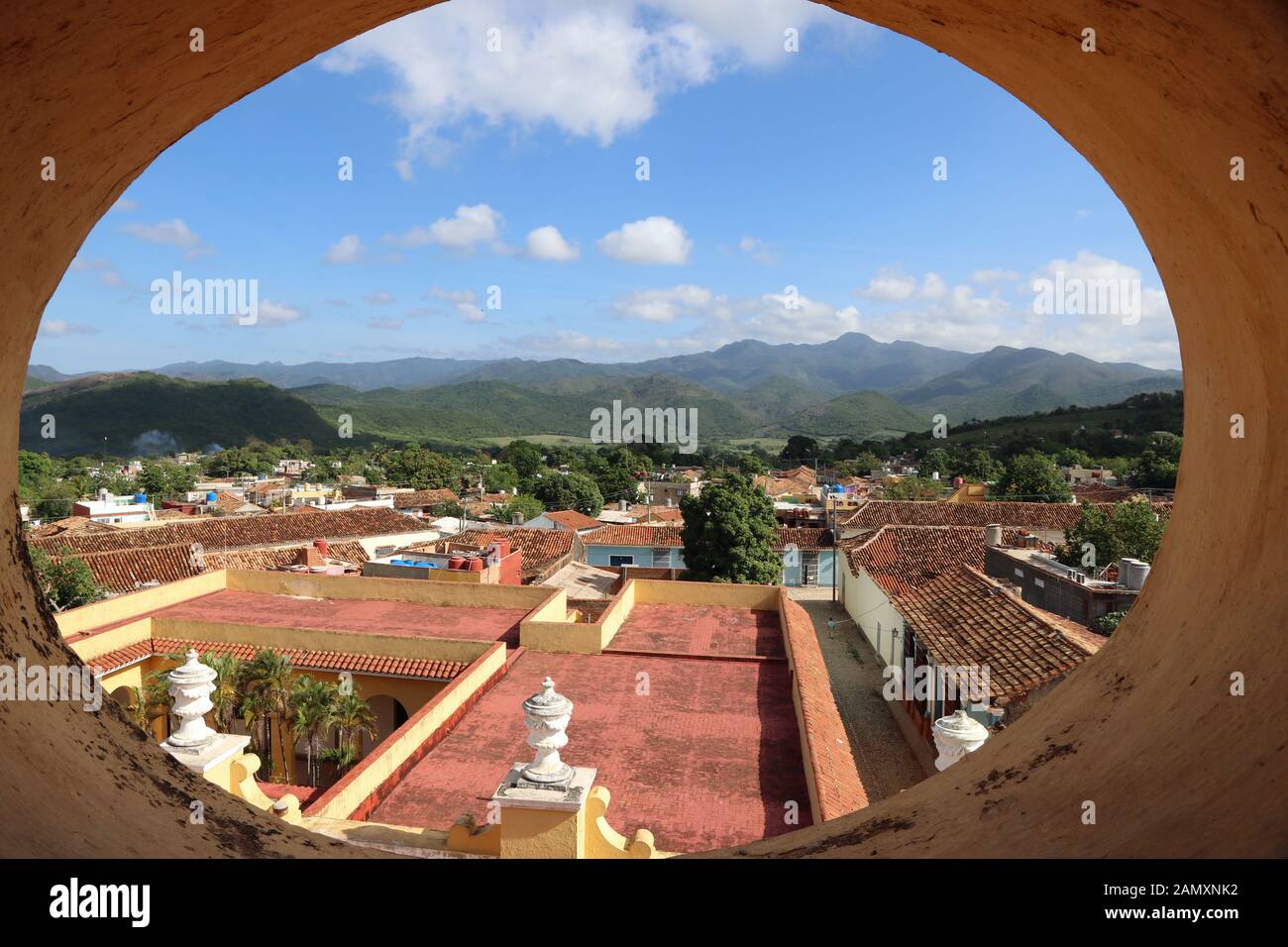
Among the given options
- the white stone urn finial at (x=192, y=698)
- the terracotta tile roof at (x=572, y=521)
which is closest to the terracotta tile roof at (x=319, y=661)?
the white stone urn finial at (x=192, y=698)

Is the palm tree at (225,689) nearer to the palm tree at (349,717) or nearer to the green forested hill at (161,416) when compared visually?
the palm tree at (349,717)

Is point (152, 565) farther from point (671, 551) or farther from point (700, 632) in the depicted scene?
point (671, 551)

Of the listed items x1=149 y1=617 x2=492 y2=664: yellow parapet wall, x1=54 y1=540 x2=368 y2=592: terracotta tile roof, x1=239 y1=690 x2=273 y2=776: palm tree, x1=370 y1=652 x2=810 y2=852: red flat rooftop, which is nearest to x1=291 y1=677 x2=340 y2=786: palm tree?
x1=239 y1=690 x2=273 y2=776: palm tree

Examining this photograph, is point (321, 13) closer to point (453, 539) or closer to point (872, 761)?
point (872, 761)

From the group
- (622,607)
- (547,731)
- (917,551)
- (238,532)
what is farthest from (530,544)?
(547,731)

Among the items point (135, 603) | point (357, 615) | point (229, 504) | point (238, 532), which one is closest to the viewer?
point (135, 603)

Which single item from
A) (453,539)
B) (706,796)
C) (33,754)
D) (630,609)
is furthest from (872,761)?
(453,539)
